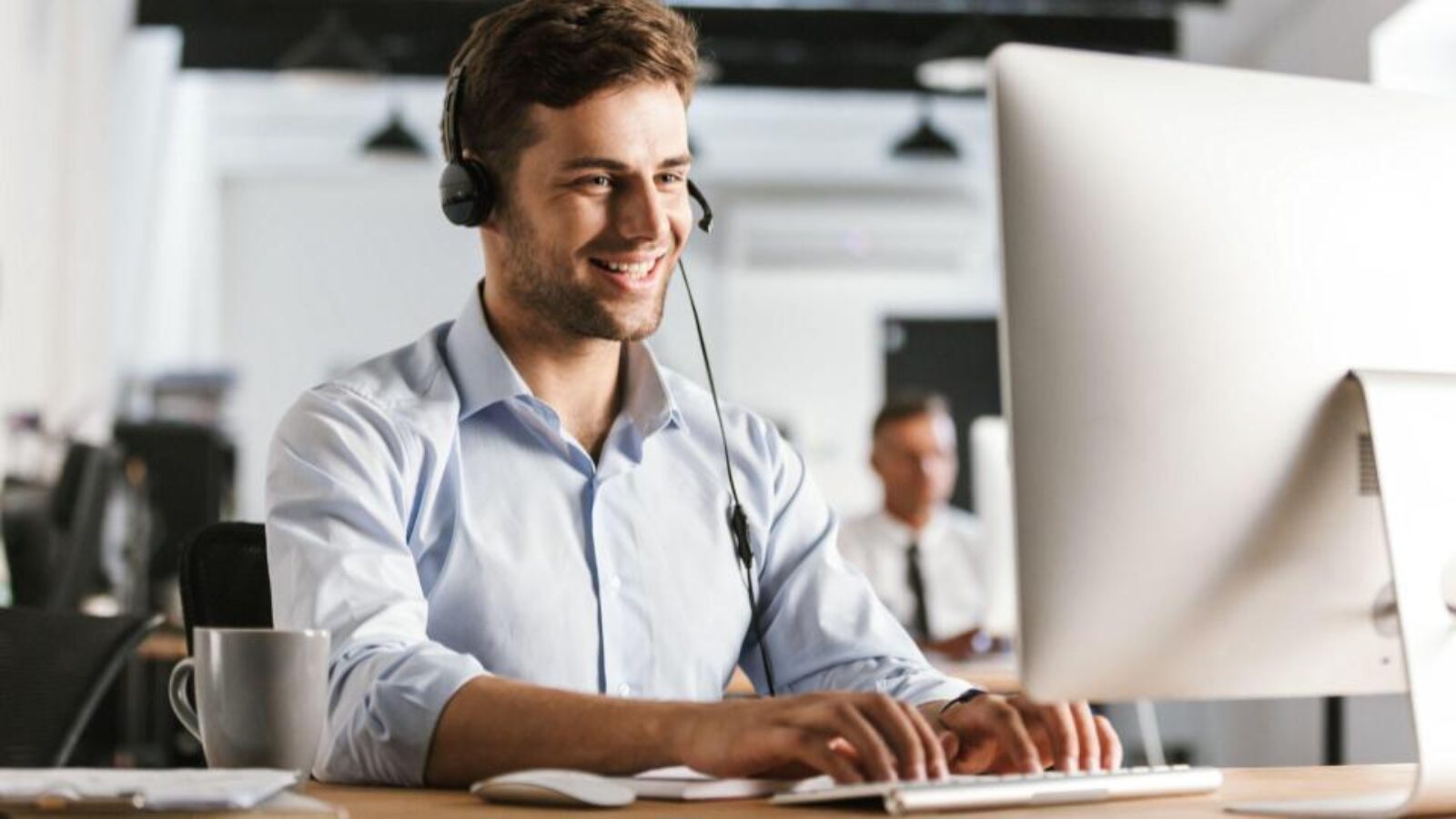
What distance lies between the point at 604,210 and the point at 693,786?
685 mm

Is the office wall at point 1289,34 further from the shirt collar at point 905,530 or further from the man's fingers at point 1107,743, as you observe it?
the man's fingers at point 1107,743

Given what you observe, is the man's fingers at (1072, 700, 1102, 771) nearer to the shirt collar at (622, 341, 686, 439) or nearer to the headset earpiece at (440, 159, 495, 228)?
the shirt collar at (622, 341, 686, 439)

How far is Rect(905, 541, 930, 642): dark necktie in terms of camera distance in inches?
200

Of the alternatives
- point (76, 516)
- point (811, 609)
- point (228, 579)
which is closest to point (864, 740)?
point (811, 609)

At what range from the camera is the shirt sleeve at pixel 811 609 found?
179 cm

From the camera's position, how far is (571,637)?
171cm

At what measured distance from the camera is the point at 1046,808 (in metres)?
1.24

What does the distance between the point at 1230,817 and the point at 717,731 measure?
34 centimetres

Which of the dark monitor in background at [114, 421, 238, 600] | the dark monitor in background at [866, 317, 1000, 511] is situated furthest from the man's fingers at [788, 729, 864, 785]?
the dark monitor in background at [866, 317, 1000, 511]

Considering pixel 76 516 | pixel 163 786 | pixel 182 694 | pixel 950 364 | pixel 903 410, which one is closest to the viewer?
pixel 163 786

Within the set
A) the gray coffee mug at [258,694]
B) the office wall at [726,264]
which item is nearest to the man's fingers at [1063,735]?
the gray coffee mug at [258,694]

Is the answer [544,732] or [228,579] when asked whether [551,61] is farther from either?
[544,732]

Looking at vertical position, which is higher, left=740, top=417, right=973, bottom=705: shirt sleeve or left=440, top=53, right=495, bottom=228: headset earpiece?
left=440, top=53, right=495, bottom=228: headset earpiece

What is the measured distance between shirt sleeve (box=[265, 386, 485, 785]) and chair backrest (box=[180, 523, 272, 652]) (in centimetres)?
12
